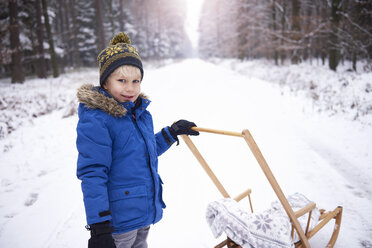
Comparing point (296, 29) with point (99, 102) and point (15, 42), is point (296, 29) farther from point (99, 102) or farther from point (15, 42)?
point (15, 42)

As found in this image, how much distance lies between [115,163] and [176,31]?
2158 inches

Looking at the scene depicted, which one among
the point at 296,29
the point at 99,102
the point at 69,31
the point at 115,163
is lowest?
the point at 115,163

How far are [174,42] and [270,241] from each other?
5564cm

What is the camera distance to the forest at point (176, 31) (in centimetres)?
1023

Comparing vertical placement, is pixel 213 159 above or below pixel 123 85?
below

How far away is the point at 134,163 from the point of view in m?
1.52

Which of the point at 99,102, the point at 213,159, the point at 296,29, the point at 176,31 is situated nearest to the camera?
the point at 99,102

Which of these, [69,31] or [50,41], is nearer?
[69,31]

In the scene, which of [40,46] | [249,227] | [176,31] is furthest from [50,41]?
[176,31]

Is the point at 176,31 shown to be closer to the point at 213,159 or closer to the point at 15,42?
the point at 15,42

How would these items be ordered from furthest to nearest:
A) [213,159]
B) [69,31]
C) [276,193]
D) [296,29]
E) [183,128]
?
[69,31] → [296,29] → [213,159] → [183,128] → [276,193]

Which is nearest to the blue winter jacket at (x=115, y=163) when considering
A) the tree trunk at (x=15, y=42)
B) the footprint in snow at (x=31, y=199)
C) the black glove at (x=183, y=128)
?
the black glove at (x=183, y=128)

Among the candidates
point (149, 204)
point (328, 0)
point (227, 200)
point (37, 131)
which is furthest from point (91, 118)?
point (328, 0)

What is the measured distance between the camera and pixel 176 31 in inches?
2003
